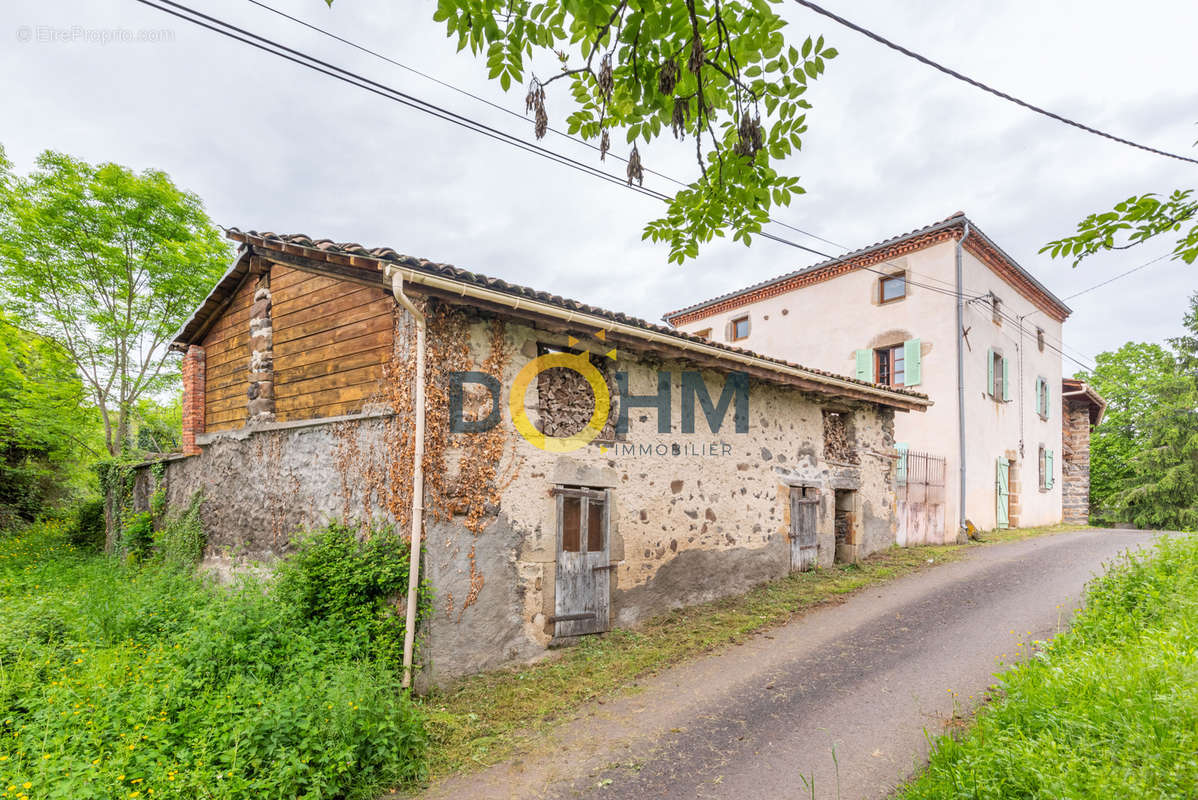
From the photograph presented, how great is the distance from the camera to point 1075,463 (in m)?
19.8

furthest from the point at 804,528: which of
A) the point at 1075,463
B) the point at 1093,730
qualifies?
the point at 1075,463

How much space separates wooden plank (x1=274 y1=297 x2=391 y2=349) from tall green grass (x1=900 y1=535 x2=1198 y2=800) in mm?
5391

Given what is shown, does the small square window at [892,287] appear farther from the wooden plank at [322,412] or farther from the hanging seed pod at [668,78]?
the hanging seed pod at [668,78]

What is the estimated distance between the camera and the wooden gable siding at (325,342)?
527cm

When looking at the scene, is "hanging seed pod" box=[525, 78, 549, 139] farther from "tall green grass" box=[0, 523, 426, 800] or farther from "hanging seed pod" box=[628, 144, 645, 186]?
"tall green grass" box=[0, 523, 426, 800]

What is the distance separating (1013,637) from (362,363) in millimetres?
7147

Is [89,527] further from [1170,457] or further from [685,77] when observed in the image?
[1170,457]

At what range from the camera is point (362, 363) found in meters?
5.36

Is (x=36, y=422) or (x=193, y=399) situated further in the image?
(x=36, y=422)

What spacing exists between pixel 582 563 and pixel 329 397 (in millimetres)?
3274

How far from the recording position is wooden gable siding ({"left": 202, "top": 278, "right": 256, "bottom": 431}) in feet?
23.6

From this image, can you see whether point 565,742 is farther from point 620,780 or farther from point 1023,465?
point 1023,465

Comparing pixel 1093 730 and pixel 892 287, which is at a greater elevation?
pixel 892 287


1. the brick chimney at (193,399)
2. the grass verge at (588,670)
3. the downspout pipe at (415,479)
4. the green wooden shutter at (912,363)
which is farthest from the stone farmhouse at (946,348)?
the brick chimney at (193,399)
